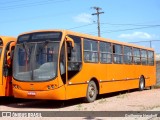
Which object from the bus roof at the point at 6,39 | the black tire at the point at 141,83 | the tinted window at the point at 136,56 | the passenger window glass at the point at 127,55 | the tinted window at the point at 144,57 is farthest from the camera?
the tinted window at the point at 144,57

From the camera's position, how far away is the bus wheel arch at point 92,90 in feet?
49.5

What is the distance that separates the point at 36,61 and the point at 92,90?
10.5ft

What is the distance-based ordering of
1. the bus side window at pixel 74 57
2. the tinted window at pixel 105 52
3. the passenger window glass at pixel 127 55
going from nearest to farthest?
the bus side window at pixel 74 57 < the tinted window at pixel 105 52 < the passenger window glass at pixel 127 55

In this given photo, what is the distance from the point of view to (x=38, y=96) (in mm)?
13289

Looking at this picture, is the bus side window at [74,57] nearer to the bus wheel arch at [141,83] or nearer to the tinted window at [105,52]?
the tinted window at [105,52]

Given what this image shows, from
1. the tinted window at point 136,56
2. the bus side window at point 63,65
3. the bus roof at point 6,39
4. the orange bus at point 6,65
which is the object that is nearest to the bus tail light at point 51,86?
the bus side window at point 63,65

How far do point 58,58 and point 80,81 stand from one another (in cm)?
A: 175

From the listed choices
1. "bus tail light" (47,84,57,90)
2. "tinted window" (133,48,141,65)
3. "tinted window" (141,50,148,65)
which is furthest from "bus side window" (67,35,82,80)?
"tinted window" (141,50,148,65)

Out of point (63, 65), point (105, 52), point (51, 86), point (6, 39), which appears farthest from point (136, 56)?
point (51, 86)

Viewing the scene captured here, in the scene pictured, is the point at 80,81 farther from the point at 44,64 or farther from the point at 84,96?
the point at 44,64

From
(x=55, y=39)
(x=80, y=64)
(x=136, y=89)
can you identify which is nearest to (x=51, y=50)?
(x=55, y=39)

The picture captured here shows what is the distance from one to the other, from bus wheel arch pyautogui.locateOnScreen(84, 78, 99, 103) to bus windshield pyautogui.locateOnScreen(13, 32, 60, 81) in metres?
2.51

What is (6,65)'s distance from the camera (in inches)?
572

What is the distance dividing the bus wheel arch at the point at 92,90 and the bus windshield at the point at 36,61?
2.51 meters
